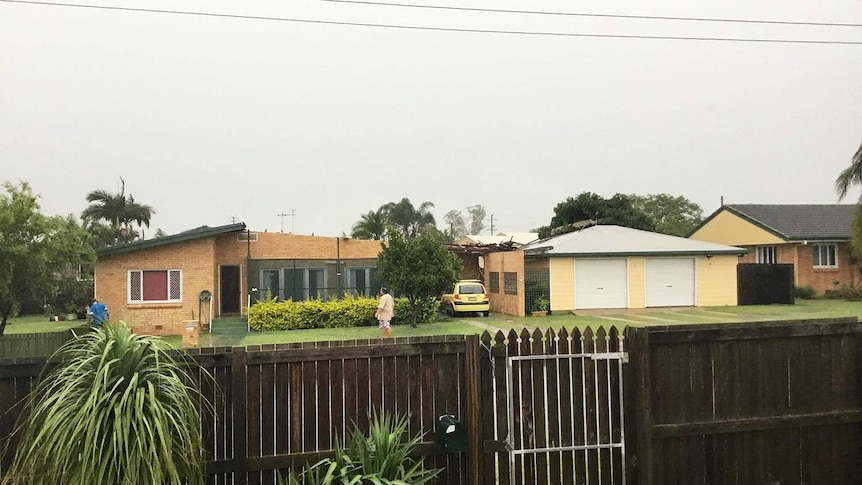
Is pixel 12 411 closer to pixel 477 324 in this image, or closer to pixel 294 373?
pixel 294 373

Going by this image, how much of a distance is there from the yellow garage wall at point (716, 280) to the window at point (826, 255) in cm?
887

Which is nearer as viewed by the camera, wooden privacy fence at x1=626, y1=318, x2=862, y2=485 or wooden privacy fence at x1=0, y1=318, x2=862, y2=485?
wooden privacy fence at x1=0, y1=318, x2=862, y2=485

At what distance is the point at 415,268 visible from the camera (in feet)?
67.3

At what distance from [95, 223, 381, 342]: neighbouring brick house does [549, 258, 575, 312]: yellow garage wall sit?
25.2 feet

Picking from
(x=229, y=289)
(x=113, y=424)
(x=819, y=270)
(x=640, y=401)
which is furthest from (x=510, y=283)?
(x=113, y=424)

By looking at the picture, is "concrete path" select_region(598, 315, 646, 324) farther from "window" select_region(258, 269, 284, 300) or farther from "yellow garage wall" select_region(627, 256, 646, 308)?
"window" select_region(258, 269, 284, 300)

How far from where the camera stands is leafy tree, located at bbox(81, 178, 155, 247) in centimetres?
4047

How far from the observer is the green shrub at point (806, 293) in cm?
2806

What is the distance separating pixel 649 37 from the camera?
14.4 meters

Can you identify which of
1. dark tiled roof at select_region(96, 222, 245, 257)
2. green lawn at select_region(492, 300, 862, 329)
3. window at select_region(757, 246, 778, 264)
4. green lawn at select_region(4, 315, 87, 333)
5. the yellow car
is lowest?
green lawn at select_region(4, 315, 87, 333)

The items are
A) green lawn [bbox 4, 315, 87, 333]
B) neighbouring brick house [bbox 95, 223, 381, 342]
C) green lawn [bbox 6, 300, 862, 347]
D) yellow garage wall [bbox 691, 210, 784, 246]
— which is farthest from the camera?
yellow garage wall [bbox 691, 210, 784, 246]

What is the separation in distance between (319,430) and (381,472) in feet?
2.39

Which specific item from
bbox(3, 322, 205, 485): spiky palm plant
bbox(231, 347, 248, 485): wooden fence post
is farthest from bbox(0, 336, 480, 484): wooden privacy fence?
bbox(3, 322, 205, 485): spiky palm plant

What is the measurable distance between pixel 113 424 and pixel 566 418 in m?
2.96
